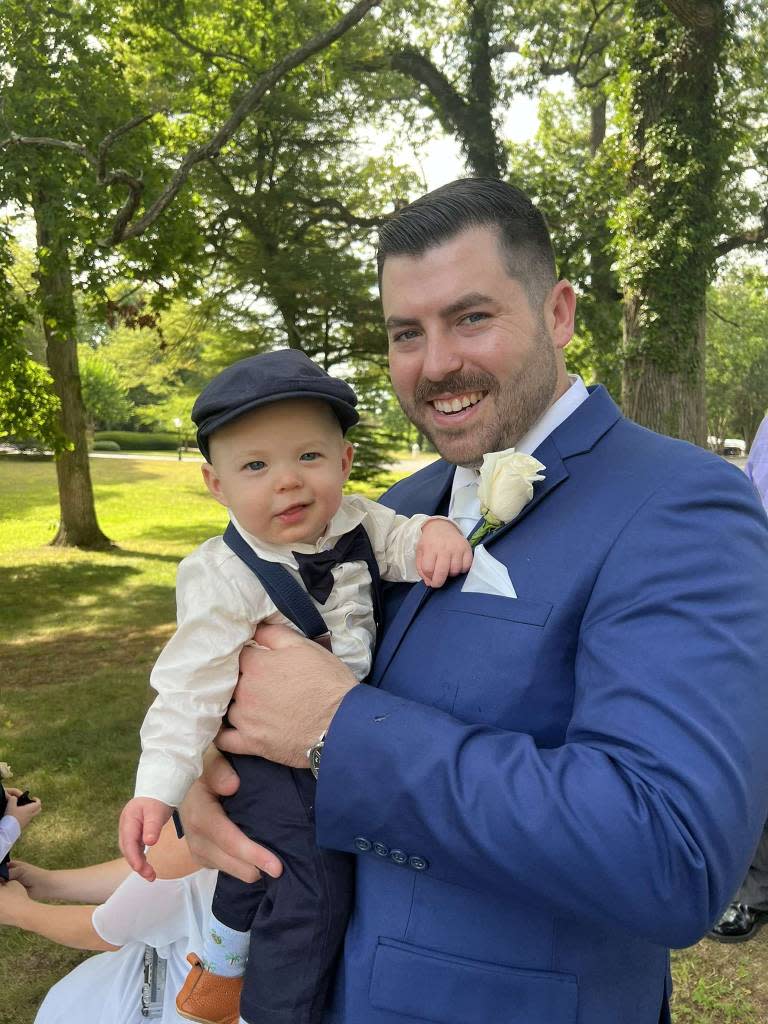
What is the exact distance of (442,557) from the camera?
1.86 m

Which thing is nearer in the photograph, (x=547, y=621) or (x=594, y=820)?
(x=594, y=820)

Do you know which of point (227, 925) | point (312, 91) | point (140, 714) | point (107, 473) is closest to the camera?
point (227, 925)

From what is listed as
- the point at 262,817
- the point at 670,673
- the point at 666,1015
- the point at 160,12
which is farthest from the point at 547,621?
the point at 160,12

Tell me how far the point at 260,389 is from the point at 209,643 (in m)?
0.65

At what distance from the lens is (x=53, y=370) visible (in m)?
15.5

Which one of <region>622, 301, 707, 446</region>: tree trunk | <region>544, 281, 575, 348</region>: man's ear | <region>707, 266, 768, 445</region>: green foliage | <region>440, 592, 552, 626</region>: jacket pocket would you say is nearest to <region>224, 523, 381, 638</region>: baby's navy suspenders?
<region>440, 592, 552, 626</region>: jacket pocket

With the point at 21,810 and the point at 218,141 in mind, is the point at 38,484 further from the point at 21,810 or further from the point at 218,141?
the point at 21,810

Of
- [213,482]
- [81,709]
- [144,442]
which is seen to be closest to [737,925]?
[213,482]

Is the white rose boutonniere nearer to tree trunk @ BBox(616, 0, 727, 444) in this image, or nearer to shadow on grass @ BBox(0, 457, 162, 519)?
tree trunk @ BBox(616, 0, 727, 444)

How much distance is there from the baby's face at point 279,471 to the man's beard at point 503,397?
0.32 m

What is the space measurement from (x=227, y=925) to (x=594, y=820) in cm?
125

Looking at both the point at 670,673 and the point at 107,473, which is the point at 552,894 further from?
the point at 107,473

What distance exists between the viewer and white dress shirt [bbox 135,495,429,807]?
1897 mm

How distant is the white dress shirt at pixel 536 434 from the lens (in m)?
2.10
